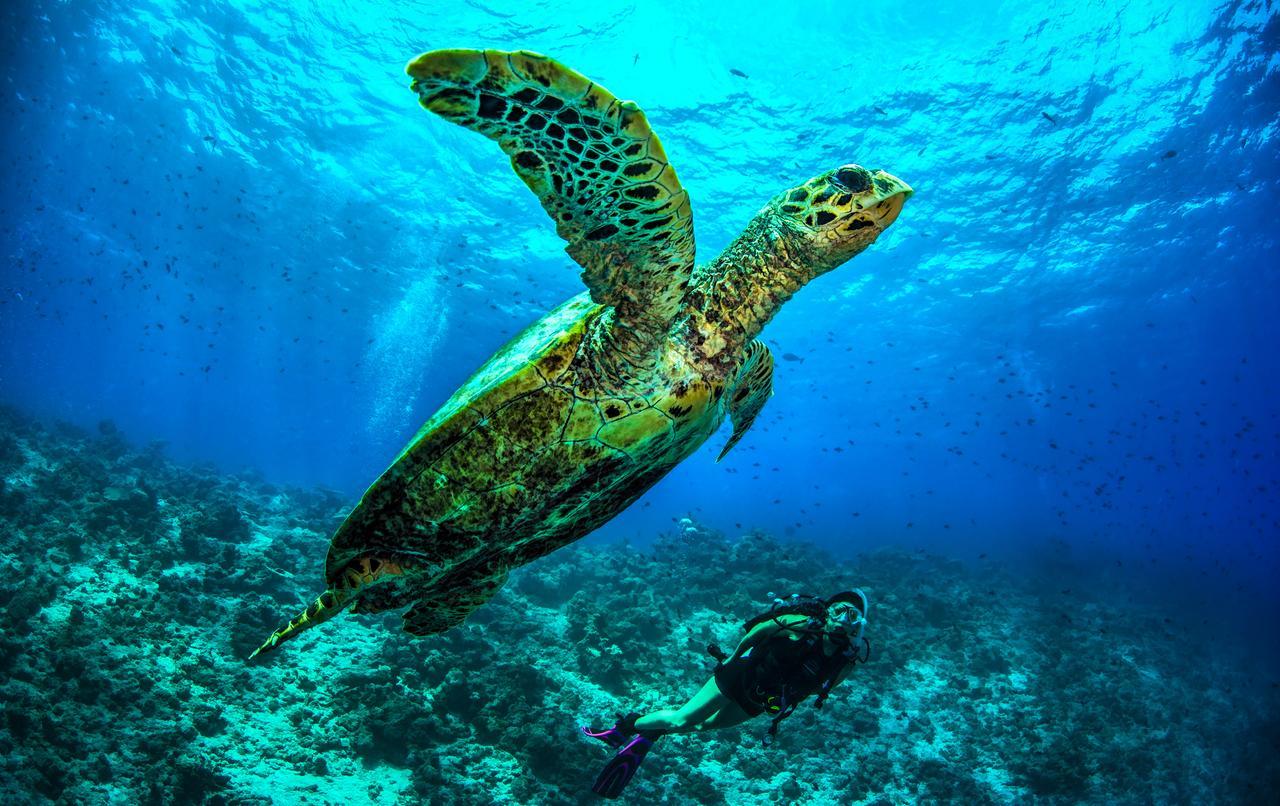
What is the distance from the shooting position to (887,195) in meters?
3.06

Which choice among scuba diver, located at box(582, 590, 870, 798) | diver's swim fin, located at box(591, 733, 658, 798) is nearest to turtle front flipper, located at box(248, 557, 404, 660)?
scuba diver, located at box(582, 590, 870, 798)

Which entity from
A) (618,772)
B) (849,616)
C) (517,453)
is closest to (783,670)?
(849,616)

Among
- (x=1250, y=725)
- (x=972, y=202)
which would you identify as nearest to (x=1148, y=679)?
(x=1250, y=725)

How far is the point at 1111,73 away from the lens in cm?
1575

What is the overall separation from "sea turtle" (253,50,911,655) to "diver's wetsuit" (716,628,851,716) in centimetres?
304

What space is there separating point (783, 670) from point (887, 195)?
463cm

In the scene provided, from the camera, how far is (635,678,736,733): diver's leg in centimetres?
601

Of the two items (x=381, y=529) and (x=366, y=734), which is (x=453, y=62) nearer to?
(x=381, y=529)

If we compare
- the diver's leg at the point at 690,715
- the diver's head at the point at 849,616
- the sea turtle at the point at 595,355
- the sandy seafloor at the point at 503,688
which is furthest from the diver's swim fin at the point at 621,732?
the sea turtle at the point at 595,355

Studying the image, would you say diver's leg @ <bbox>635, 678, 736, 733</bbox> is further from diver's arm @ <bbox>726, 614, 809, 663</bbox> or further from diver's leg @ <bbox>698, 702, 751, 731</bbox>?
diver's arm @ <bbox>726, 614, 809, 663</bbox>

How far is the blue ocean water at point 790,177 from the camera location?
1566cm

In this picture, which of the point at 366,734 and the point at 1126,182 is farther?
the point at 1126,182

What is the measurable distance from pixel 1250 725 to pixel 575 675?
1624cm

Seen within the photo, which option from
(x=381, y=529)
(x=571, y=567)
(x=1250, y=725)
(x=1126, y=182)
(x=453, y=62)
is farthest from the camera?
(x=1126, y=182)
